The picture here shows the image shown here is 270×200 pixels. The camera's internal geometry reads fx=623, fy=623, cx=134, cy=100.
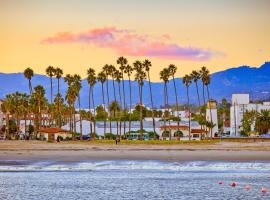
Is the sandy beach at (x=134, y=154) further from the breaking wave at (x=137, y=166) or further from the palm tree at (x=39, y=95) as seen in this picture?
the palm tree at (x=39, y=95)

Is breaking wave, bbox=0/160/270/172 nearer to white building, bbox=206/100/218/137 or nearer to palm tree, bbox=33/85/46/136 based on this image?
palm tree, bbox=33/85/46/136

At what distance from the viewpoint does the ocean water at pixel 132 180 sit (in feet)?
98.9

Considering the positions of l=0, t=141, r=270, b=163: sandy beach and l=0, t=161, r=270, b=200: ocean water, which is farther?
l=0, t=141, r=270, b=163: sandy beach

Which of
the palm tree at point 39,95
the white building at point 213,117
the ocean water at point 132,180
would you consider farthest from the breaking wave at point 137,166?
the white building at point 213,117

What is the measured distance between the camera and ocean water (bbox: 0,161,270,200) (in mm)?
30141

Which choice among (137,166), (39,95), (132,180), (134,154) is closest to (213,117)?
(39,95)

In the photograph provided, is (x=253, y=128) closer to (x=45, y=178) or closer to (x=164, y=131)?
(x=164, y=131)

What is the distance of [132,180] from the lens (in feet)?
121

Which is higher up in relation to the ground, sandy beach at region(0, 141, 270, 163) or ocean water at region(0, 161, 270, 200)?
sandy beach at region(0, 141, 270, 163)

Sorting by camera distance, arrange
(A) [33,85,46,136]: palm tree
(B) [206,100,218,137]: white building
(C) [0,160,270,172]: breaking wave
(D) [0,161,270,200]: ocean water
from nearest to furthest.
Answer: (D) [0,161,270,200]: ocean water
(C) [0,160,270,172]: breaking wave
(A) [33,85,46,136]: palm tree
(B) [206,100,218,137]: white building

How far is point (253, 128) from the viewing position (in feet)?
634

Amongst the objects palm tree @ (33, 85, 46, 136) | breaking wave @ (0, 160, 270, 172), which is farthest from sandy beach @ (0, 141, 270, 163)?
palm tree @ (33, 85, 46, 136)

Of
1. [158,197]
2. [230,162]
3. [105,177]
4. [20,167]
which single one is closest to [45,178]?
[105,177]

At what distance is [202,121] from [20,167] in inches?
4451
